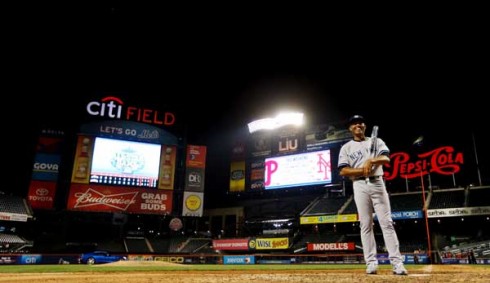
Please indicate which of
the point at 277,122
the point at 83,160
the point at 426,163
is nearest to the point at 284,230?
the point at 277,122

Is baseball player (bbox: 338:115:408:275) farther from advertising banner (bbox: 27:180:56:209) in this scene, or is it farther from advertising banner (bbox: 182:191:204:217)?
advertising banner (bbox: 27:180:56:209)

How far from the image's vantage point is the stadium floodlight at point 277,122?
1220 inches

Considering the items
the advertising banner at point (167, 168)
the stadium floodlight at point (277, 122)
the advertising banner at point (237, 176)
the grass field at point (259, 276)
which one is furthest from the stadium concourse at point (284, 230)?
the grass field at point (259, 276)

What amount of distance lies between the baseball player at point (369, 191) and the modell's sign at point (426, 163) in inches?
782

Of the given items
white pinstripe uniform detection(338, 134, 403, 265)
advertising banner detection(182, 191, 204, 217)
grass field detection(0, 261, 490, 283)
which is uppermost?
advertising banner detection(182, 191, 204, 217)

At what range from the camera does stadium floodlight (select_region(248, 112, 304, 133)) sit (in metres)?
31.0

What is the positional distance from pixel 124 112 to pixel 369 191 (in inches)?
1137

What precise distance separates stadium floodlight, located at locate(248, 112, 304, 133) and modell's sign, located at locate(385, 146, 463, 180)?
337 inches

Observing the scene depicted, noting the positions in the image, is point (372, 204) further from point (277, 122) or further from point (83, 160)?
point (277, 122)

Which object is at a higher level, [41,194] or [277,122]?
[277,122]

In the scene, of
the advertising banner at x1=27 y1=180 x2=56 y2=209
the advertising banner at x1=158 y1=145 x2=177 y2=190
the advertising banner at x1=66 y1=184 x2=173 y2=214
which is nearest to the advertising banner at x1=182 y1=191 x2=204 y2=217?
the advertising banner at x1=66 y1=184 x2=173 y2=214

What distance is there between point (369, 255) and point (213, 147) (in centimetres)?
3547

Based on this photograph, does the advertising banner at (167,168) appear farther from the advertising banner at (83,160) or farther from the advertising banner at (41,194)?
the advertising banner at (41,194)

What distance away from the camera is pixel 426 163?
23859mm
